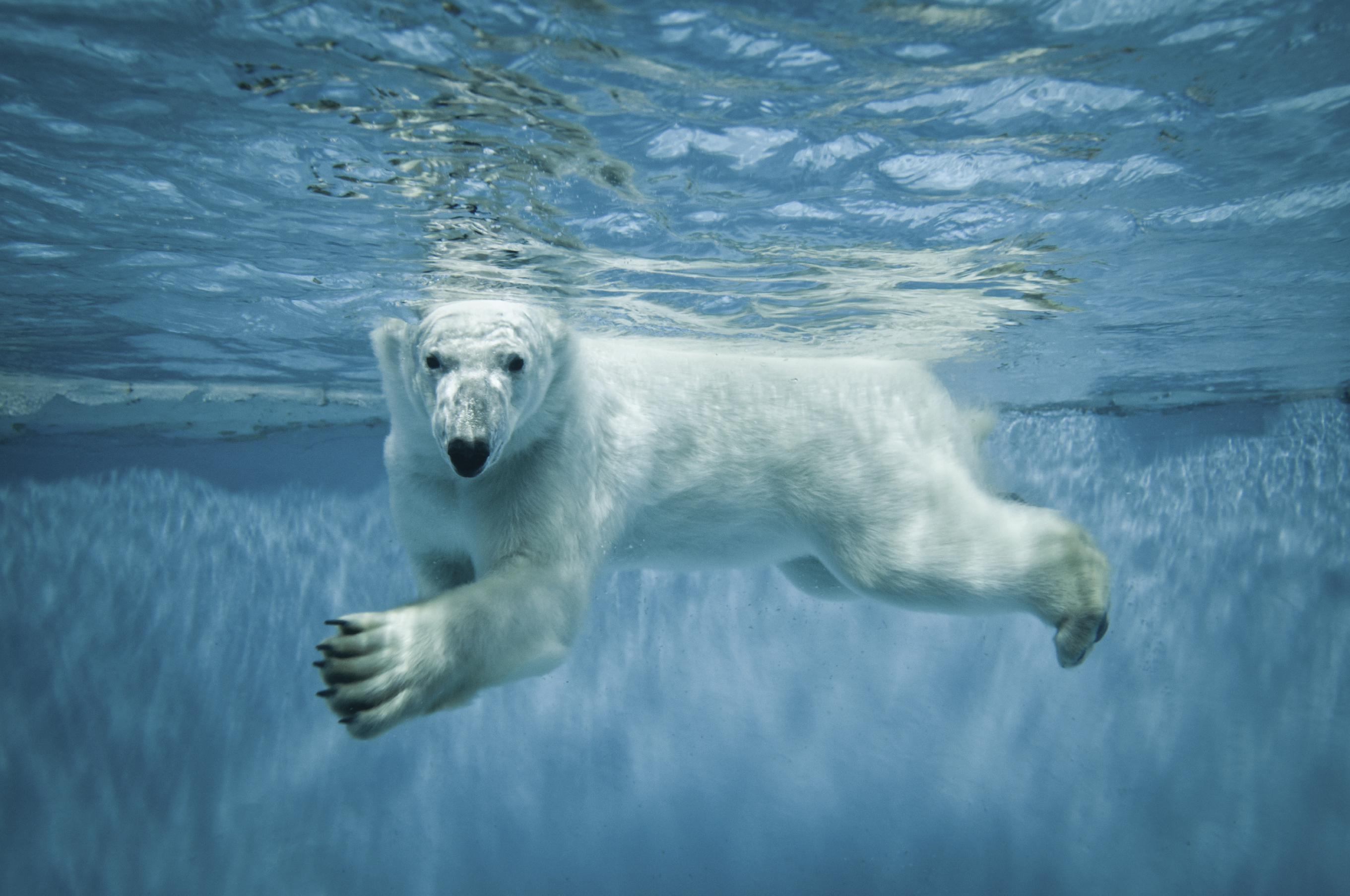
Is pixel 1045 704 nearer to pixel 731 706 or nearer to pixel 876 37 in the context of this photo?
pixel 731 706

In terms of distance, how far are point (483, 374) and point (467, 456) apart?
1.58 feet

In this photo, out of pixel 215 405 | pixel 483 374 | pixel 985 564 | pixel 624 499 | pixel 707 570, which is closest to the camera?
pixel 483 374

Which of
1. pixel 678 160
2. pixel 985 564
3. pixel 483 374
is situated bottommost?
pixel 985 564

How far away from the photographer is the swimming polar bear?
2.08 metres

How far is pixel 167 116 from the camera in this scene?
324 cm

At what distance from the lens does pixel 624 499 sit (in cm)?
315

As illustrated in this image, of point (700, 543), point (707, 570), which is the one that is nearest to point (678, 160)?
point (700, 543)

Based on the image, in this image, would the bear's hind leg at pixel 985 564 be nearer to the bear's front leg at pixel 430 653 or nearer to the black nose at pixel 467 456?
the bear's front leg at pixel 430 653

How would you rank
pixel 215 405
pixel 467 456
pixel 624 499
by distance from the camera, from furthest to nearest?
pixel 215 405
pixel 624 499
pixel 467 456

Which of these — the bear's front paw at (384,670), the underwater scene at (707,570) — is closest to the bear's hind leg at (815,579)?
the underwater scene at (707,570)

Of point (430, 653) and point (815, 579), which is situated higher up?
point (430, 653)

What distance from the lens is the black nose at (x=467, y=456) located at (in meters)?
2.18

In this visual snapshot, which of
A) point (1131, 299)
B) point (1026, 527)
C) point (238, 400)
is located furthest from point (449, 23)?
point (238, 400)

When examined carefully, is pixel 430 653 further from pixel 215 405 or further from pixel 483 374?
pixel 215 405
